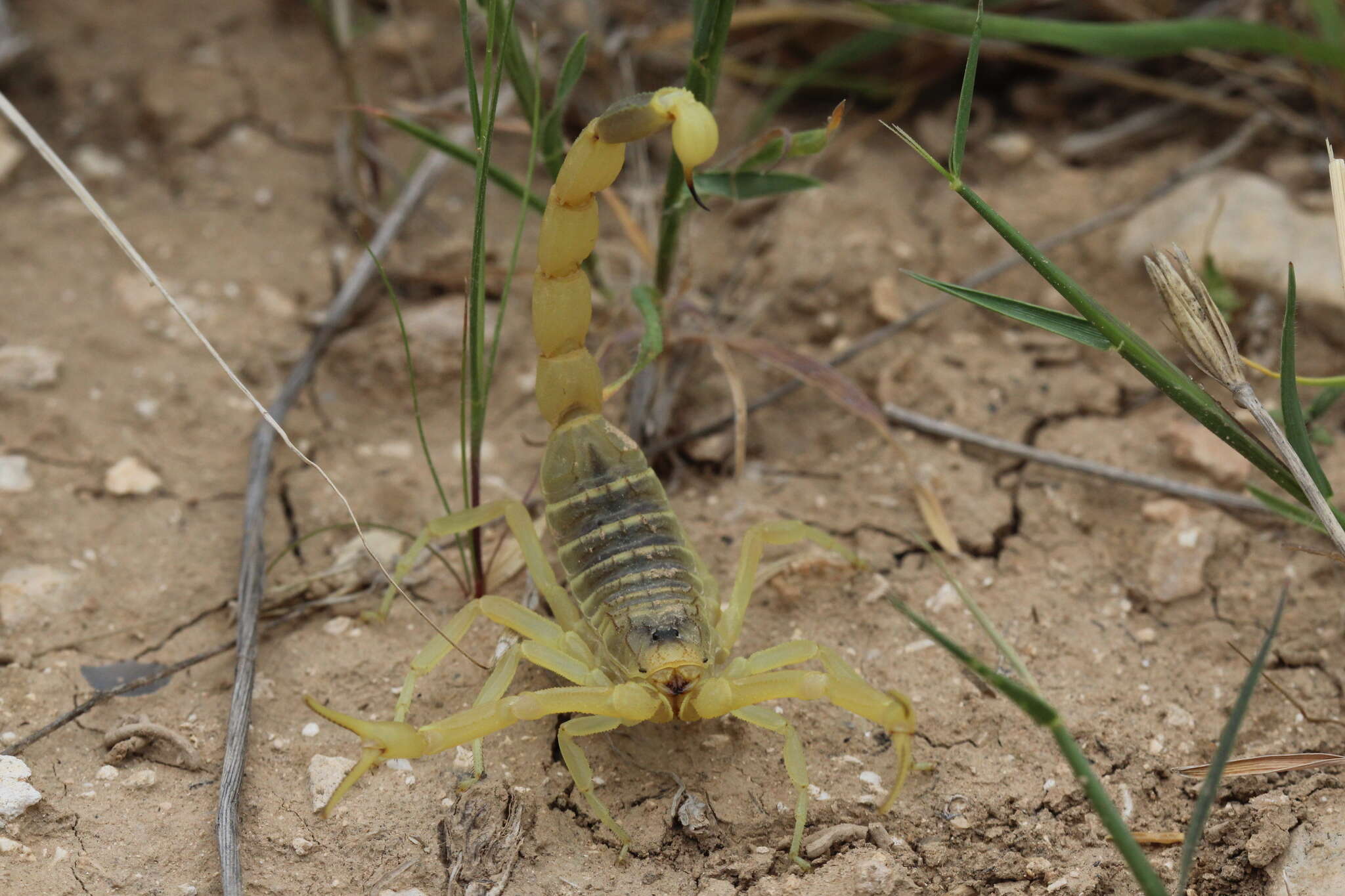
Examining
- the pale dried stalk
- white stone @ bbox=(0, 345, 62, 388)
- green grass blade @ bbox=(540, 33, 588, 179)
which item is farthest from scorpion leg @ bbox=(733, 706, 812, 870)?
white stone @ bbox=(0, 345, 62, 388)

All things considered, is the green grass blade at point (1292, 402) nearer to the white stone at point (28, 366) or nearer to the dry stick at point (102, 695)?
the dry stick at point (102, 695)

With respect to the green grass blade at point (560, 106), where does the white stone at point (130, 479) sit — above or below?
below

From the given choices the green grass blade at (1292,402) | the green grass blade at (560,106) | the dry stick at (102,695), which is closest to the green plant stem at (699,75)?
the green grass blade at (560,106)

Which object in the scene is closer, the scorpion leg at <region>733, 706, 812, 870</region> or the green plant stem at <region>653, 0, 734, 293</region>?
the scorpion leg at <region>733, 706, 812, 870</region>

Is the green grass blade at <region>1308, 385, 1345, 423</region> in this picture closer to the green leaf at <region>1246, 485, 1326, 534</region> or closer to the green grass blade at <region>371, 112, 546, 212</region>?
the green leaf at <region>1246, 485, 1326, 534</region>

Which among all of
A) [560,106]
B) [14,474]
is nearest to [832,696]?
[560,106]

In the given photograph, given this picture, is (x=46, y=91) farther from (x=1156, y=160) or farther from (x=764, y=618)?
(x=1156, y=160)
